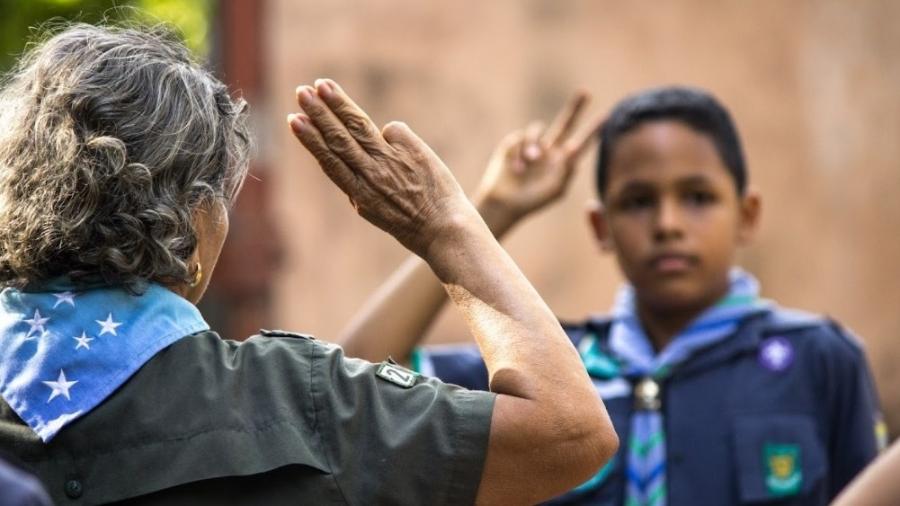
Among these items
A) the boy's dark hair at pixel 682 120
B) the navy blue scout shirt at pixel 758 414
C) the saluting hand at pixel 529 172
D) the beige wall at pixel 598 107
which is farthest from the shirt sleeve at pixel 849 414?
the beige wall at pixel 598 107

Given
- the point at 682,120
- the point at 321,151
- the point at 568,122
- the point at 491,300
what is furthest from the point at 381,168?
the point at 682,120

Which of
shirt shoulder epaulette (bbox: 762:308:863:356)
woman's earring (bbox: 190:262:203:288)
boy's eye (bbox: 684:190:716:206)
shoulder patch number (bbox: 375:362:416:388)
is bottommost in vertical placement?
shirt shoulder epaulette (bbox: 762:308:863:356)

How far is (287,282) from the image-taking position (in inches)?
341

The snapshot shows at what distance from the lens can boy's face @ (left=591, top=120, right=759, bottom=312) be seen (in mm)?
3584

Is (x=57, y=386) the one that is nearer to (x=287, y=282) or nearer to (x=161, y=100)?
(x=161, y=100)

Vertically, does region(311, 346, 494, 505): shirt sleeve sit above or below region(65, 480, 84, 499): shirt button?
above

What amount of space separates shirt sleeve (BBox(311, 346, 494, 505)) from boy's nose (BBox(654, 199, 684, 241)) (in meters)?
1.54

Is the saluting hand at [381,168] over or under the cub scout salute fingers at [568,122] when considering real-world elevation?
over

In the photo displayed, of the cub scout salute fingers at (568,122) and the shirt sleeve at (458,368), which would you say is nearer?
the shirt sleeve at (458,368)

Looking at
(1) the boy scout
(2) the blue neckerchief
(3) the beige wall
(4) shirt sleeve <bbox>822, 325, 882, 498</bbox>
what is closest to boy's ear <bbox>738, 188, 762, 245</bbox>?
(1) the boy scout

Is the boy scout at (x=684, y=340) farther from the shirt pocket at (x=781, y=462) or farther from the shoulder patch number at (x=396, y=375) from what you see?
the shoulder patch number at (x=396, y=375)

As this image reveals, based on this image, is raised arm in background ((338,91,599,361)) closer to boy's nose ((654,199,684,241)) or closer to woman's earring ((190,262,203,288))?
boy's nose ((654,199,684,241))

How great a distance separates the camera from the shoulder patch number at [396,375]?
6.93 ft

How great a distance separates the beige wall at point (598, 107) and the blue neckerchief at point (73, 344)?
21.1ft
